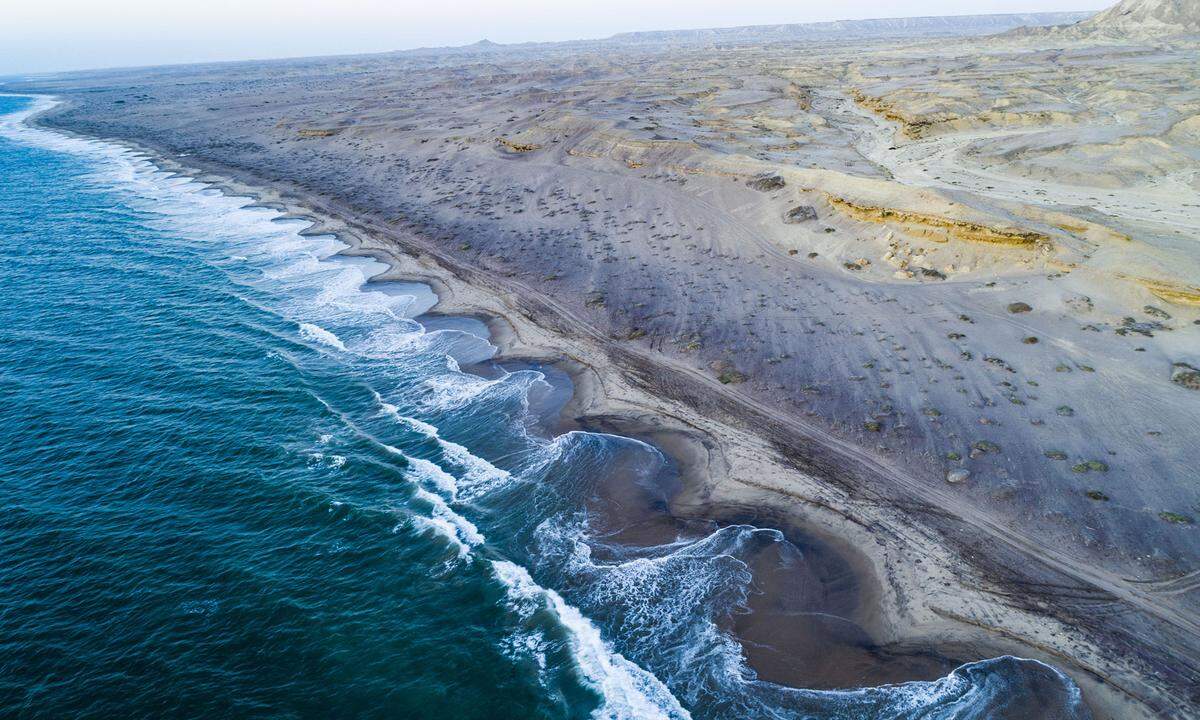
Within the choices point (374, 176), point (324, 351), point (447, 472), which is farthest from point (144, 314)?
point (374, 176)

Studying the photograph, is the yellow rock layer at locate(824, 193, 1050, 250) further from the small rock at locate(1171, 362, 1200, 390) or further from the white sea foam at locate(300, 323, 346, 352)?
the white sea foam at locate(300, 323, 346, 352)

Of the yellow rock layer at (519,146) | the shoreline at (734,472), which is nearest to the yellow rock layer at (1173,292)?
the shoreline at (734,472)

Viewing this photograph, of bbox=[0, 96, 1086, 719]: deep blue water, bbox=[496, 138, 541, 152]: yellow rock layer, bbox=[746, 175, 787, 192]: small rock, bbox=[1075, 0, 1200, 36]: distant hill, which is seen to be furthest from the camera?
bbox=[1075, 0, 1200, 36]: distant hill

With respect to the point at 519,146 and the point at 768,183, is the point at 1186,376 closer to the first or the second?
the point at 768,183

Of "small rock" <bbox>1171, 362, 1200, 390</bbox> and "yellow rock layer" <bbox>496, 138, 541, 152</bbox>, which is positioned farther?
"yellow rock layer" <bbox>496, 138, 541, 152</bbox>

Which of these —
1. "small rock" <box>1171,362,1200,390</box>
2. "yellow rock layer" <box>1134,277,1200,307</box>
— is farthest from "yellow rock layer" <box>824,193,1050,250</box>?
"small rock" <box>1171,362,1200,390</box>

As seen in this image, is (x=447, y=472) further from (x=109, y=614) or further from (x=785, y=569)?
(x=785, y=569)

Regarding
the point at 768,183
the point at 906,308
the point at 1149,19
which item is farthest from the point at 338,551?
the point at 1149,19
